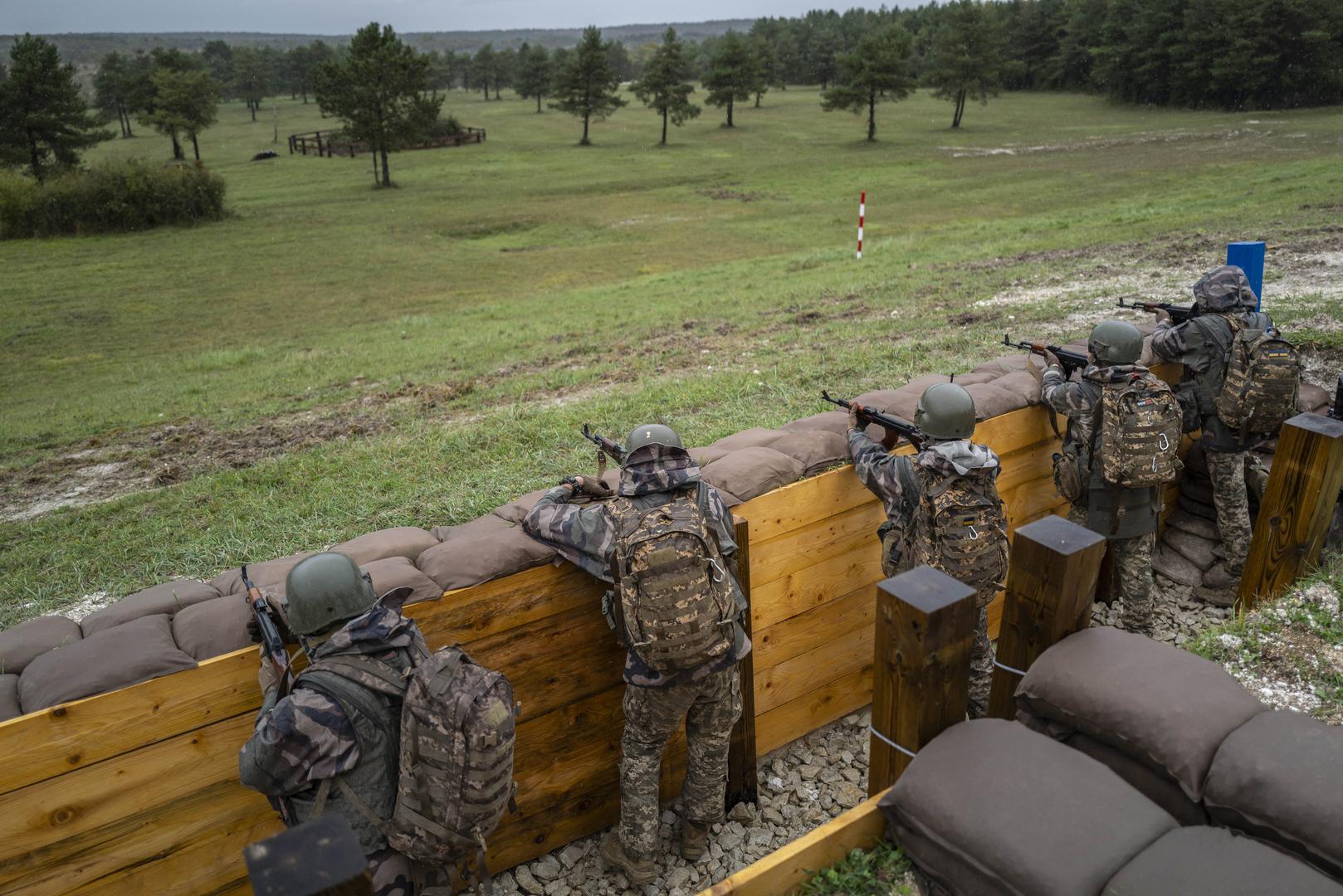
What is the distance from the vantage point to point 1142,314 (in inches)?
393

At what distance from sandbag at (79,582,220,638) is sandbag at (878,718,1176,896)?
3.18m

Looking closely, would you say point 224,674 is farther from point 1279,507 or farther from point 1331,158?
point 1331,158

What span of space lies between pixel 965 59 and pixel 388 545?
5687 cm

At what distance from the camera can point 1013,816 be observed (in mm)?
2291

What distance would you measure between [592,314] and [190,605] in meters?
12.0

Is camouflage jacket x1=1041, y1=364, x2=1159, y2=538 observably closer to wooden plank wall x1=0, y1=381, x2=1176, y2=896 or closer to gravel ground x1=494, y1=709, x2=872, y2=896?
wooden plank wall x1=0, y1=381, x2=1176, y2=896

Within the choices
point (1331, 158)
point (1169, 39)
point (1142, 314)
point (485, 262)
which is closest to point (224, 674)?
point (1142, 314)

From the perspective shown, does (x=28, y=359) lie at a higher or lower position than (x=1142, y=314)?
lower

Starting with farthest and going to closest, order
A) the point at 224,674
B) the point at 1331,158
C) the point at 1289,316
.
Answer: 1. the point at 1331,158
2. the point at 1289,316
3. the point at 224,674

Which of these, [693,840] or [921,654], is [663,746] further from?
[921,654]

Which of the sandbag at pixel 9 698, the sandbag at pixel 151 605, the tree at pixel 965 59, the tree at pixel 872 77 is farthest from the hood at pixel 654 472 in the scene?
the tree at pixel 965 59

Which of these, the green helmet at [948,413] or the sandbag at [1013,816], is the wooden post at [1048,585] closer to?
the sandbag at [1013,816]

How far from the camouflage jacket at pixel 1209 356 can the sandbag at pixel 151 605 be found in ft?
21.1

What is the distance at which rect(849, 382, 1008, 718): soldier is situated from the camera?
465 cm
